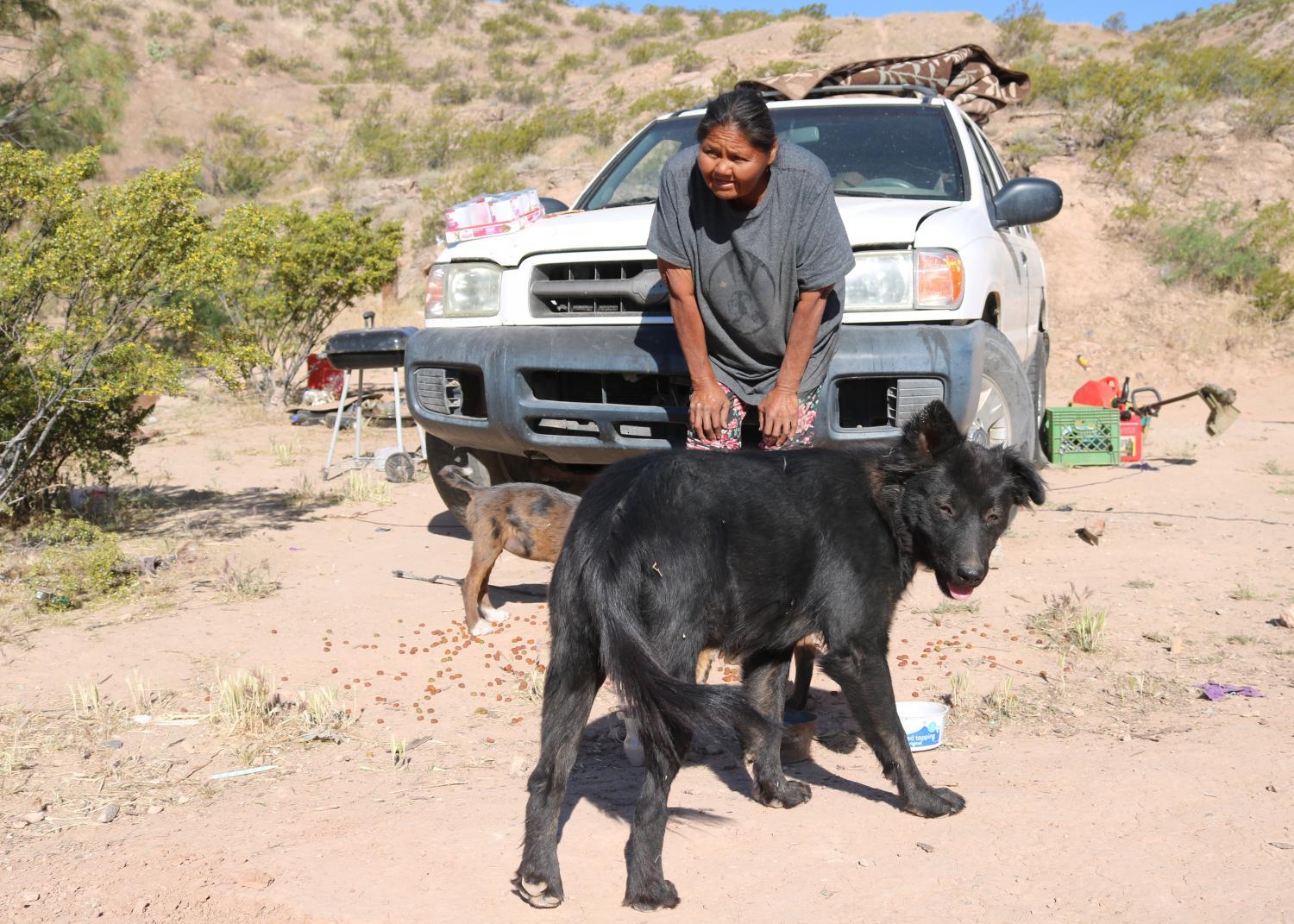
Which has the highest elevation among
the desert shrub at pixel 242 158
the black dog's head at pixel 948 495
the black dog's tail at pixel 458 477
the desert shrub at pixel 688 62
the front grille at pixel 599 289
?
the desert shrub at pixel 688 62

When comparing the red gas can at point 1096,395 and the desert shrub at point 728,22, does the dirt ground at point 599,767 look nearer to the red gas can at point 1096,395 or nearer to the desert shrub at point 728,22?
the red gas can at point 1096,395

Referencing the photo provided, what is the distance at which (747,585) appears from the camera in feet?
10.8

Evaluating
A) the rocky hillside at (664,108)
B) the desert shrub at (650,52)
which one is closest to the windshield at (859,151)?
the rocky hillside at (664,108)

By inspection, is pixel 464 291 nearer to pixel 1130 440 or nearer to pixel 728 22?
pixel 1130 440

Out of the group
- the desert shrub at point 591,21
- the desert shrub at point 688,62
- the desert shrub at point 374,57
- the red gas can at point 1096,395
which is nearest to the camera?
the red gas can at point 1096,395

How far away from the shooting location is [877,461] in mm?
3654

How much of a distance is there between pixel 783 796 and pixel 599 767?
758mm

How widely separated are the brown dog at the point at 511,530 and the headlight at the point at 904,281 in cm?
170

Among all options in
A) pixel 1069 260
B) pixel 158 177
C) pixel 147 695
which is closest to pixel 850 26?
pixel 1069 260

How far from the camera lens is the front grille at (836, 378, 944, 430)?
4953mm

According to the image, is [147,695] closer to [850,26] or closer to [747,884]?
[747,884]

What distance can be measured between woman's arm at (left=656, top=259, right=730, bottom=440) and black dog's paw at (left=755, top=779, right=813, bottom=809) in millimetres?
1358

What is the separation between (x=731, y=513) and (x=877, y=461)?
2.14ft

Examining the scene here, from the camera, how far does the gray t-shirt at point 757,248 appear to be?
13.4 ft
